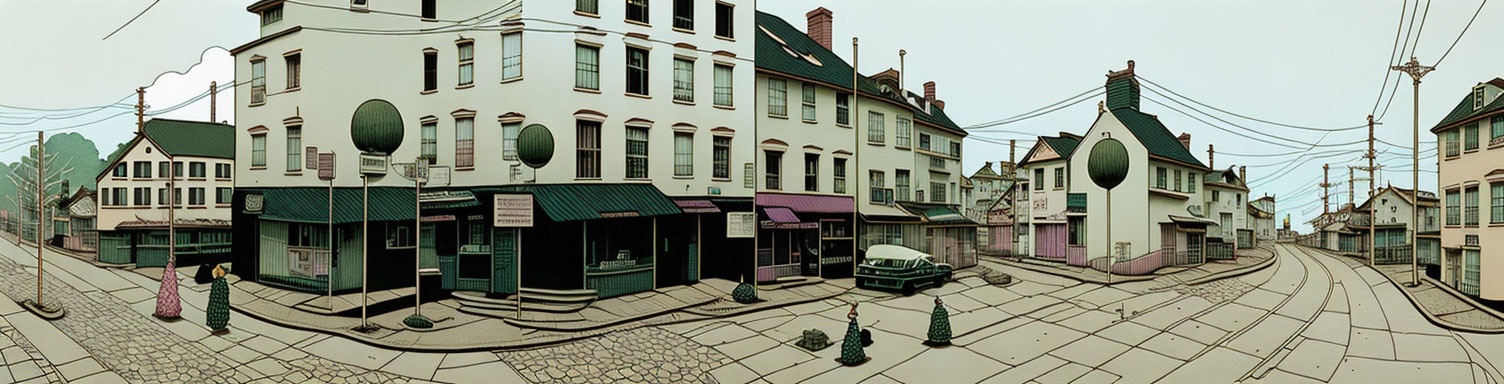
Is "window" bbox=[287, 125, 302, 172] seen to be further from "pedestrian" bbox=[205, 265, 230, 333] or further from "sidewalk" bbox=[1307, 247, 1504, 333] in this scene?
"sidewalk" bbox=[1307, 247, 1504, 333]

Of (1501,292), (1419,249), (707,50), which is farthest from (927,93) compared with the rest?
→ (1501,292)

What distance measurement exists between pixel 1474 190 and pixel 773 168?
17.3 feet

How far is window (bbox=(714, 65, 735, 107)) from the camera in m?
5.41

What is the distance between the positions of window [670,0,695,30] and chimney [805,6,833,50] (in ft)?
4.32

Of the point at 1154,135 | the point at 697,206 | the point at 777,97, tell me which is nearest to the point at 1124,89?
the point at 1154,135

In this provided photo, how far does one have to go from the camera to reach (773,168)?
571 centimetres

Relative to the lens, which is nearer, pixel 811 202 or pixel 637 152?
pixel 637 152

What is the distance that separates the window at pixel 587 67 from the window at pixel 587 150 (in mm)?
347

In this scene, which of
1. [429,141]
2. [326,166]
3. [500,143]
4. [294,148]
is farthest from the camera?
[500,143]

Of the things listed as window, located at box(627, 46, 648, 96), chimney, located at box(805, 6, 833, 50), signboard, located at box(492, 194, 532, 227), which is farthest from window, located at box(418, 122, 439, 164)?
chimney, located at box(805, 6, 833, 50)

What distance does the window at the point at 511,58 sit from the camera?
15.0ft

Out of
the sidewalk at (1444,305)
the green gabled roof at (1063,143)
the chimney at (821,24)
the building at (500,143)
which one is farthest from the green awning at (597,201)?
the sidewalk at (1444,305)

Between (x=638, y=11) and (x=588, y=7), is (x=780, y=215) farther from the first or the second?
(x=588, y=7)

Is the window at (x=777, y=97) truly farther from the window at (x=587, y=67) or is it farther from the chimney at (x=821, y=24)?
the window at (x=587, y=67)
